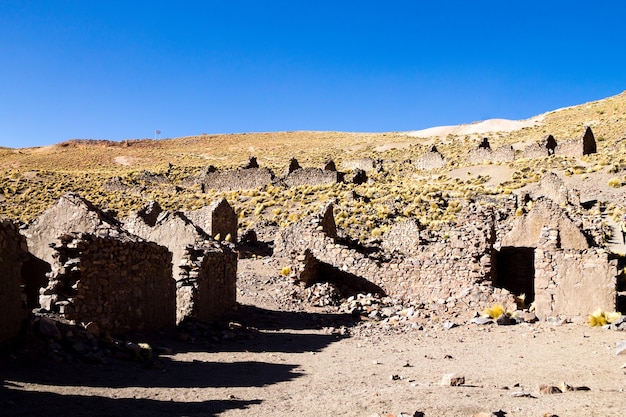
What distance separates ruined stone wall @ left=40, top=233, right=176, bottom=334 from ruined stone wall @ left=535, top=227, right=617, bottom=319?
313 inches

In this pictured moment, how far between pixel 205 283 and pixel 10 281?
5.24 metres

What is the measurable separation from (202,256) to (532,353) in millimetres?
6772

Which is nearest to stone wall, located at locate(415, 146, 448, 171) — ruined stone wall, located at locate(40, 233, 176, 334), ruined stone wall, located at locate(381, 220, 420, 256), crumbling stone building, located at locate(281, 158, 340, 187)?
crumbling stone building, located at locate(281, 158, 340, 187)

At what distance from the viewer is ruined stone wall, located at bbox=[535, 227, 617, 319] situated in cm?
1152

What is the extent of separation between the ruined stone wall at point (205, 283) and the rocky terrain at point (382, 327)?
444mm

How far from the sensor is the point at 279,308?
14898 mm

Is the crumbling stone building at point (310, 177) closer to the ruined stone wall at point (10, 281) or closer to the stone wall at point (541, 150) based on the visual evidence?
the stone wall at point (541, 150)

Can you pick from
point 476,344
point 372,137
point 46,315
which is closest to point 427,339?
point 476,344

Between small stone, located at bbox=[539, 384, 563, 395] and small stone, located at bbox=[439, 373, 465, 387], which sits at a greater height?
small stone, located at bbox=[539, 384, 563, 395]

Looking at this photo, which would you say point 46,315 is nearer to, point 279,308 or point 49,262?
point 49,262

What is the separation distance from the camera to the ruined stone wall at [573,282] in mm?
Answer: 11516

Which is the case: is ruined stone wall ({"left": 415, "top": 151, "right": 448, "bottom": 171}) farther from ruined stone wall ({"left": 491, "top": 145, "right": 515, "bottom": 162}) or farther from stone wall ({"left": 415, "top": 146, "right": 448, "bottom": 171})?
ruined stone wall ({"left": 491, "top": 145, "right": 515, "bottom": 162})

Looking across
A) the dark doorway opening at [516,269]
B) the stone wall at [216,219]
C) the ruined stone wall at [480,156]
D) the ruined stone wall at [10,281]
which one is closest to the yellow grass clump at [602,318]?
the dark doorway opening at [516,269]

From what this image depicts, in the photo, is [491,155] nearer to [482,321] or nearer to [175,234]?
[482,321]
